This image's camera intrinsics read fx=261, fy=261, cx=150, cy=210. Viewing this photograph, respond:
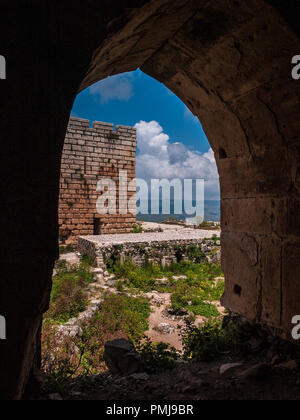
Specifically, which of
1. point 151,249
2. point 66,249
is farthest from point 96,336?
point 66,249

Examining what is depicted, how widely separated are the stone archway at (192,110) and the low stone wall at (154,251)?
6.64 meters

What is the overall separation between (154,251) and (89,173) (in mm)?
5686

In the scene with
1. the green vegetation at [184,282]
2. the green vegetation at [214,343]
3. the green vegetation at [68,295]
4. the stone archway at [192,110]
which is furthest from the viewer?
the green vegetation at [184,282]

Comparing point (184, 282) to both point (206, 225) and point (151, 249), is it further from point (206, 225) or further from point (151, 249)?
point (206, 225)

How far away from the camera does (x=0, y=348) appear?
1269mm

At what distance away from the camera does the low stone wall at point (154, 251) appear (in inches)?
361

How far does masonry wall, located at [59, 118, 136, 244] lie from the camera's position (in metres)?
12.4

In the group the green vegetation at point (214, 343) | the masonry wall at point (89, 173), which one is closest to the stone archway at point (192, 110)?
the green vegetation at point (214, 343)

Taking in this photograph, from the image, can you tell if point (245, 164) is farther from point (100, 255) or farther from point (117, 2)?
point (100, 255)

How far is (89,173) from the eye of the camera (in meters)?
13.0

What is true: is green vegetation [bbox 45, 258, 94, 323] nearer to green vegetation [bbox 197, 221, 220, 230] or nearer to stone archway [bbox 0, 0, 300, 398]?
stone archway [bbox 0, 0, 300, 398]

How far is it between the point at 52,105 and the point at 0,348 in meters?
1.24

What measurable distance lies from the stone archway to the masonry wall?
10.4 metres

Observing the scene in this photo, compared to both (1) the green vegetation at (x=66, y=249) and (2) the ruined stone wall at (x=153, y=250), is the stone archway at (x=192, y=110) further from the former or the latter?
(1) the green vegetation at (x=66, y=249)
